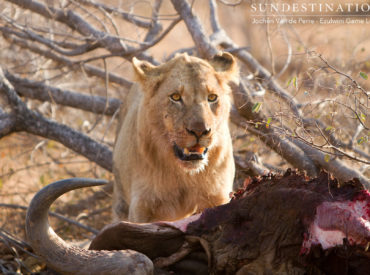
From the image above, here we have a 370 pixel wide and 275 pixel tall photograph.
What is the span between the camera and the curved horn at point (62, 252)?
2498 mm

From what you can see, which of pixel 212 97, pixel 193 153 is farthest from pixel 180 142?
pixel 212 97

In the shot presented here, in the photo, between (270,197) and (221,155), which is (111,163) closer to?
(221,155)

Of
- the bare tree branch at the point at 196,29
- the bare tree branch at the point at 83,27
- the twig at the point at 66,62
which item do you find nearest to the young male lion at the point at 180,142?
the bare tree branch at the point at 196,29

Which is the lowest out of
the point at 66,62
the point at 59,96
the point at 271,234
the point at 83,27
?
the point at 59,96

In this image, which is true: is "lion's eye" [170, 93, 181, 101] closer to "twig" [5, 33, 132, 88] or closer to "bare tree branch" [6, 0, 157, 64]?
"bare tree branch" [6, 0, 157, 64]

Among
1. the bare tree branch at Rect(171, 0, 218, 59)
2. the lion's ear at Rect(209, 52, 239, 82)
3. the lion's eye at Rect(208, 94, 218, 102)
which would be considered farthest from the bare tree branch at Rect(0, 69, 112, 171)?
the lion's eye at Rect(208, 94, 218, 102)

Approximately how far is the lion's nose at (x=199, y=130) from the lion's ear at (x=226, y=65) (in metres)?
0.76

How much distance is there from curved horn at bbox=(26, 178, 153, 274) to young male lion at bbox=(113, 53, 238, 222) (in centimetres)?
122

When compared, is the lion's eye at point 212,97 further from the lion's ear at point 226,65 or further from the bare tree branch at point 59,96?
the bare tree branch at point 59,96

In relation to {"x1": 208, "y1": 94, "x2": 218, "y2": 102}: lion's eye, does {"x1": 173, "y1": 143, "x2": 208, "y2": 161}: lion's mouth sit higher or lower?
lower

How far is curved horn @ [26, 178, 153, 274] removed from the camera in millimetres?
2498

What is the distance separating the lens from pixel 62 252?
2.58 meters

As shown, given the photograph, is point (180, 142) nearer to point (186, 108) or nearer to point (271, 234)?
point (186, 108)

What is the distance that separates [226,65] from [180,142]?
90cm
